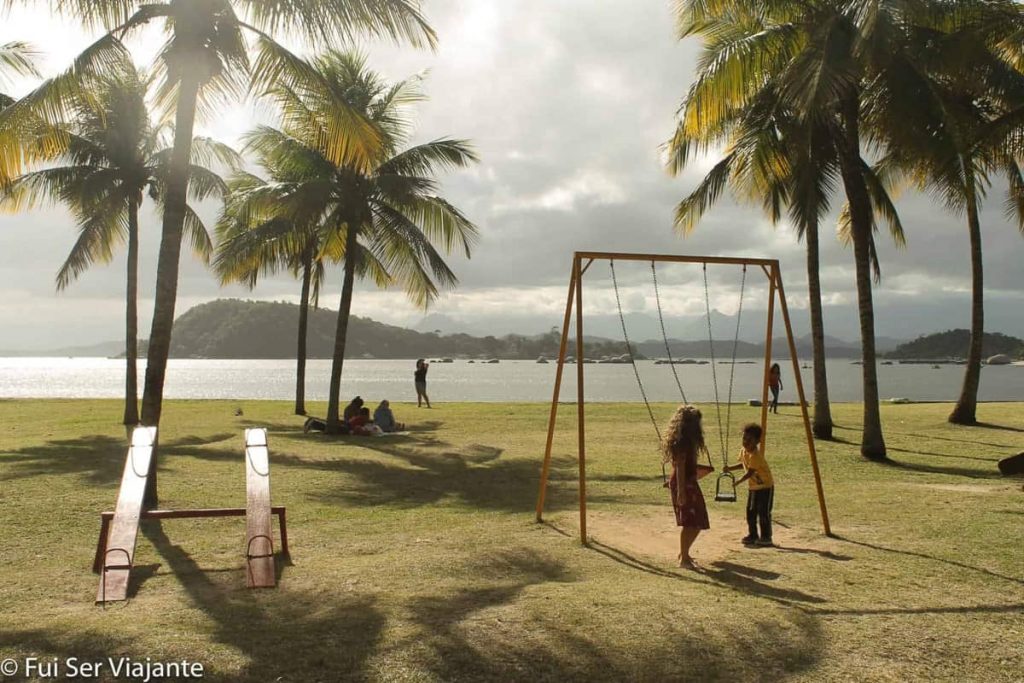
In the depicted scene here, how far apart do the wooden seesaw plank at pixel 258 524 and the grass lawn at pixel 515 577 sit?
203 mm

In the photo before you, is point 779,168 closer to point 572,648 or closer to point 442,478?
point 442,478

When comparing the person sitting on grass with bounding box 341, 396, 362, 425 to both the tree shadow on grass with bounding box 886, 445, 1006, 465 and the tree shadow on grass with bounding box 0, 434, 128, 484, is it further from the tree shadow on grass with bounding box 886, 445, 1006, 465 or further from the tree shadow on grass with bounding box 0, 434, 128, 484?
the tree shadow on grass with bounding box 886, 445, 1006, 465

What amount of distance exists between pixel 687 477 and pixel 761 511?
1.39 meters

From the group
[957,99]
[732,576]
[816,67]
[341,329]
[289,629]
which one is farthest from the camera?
[341,329]

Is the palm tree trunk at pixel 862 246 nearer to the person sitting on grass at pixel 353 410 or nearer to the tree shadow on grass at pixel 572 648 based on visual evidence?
the tree shadow on grass at pixel 572 648

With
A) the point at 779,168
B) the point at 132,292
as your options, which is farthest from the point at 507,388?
the point at 779,168

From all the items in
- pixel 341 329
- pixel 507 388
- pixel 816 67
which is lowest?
pixel 507 388

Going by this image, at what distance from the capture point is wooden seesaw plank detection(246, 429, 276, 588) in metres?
6.64

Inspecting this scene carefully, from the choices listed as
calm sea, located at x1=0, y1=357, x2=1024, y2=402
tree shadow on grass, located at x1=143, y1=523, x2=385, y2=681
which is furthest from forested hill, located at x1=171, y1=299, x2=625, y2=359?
tree shadow on grass, located at x1=143, y1=523, x2=385, y2=681

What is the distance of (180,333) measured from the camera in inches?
7397

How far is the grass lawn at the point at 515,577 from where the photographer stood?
4961 mm

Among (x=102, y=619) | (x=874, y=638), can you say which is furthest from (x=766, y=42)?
(x=102, y=619)

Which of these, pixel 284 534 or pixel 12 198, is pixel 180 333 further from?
pixel 284 534

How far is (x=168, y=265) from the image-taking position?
10.2 meters
